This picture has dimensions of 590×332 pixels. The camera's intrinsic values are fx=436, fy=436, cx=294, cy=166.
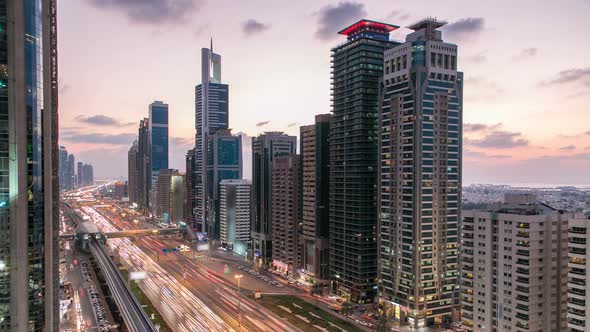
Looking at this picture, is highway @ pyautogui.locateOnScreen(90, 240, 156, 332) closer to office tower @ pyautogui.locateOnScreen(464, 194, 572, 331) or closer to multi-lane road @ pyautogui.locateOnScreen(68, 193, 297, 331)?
multi-lane road @ pyautogui.locateOnScreen(68, 193, 297, 331)

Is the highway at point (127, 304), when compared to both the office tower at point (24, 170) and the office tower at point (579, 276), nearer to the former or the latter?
the office tower at point (24, 170)

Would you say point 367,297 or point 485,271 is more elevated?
point 485,271

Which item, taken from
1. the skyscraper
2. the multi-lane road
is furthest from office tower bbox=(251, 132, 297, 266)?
the skyscraper

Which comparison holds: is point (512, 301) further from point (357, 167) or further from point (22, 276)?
point (22, 276)

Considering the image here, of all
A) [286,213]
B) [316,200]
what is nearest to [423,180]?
[316,200]

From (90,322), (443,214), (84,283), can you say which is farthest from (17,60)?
(84,283)

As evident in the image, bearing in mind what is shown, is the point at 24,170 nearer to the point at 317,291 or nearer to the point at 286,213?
the point at 317,291
